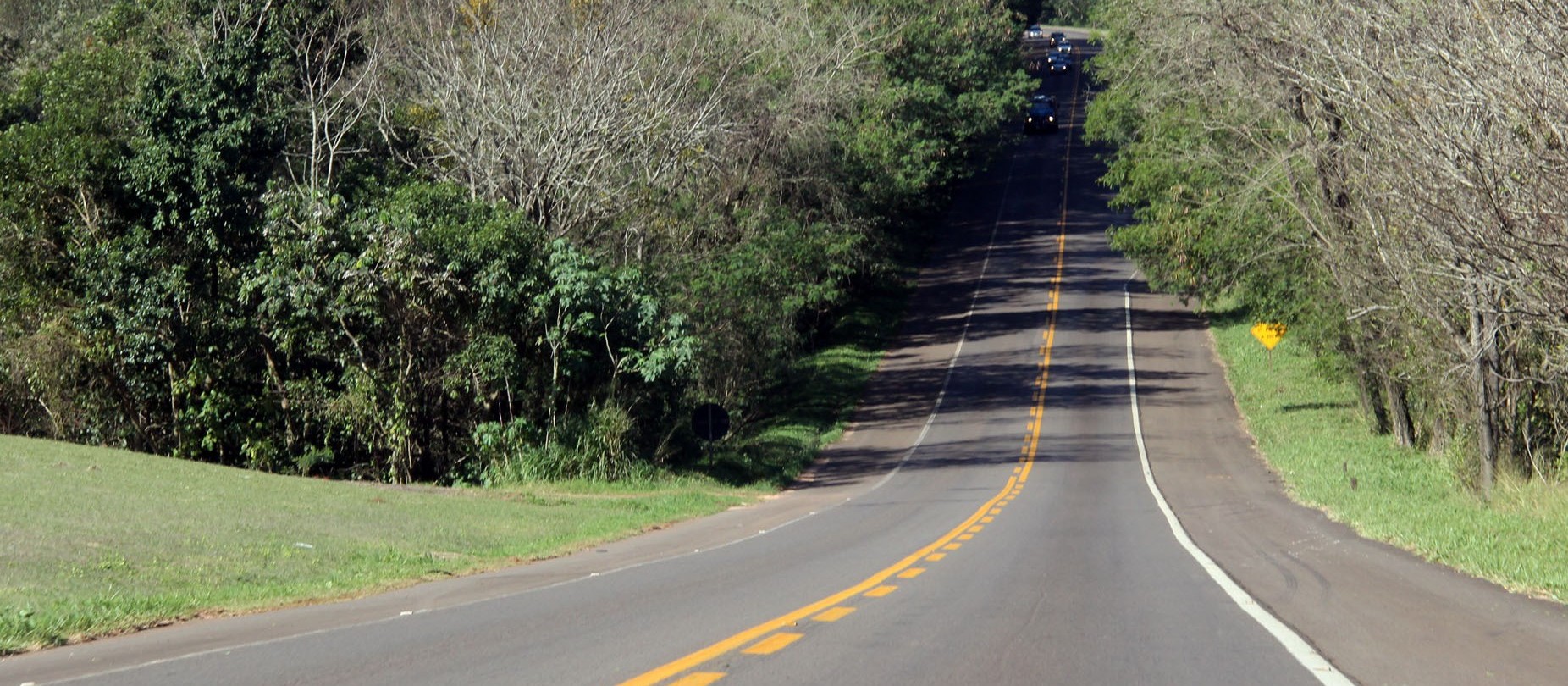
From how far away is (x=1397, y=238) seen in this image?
69.4ft

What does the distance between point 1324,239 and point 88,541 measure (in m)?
23.1

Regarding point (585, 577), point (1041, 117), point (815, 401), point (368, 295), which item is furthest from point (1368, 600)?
point (1041, 117)

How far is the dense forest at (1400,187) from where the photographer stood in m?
13.7

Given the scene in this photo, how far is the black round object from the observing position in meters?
29.9

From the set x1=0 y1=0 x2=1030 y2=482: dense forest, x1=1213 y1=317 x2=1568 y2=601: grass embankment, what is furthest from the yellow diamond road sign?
x1=0 y1=0 x2=1030 y2=482: dense forest

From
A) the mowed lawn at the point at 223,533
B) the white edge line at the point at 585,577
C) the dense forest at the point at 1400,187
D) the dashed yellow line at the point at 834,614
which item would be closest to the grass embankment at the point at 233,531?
the mowed lawn at the point at 223,533

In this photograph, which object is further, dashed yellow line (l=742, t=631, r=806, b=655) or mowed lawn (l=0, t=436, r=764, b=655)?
mowed lawn (l=0, t=436, r=764, b=655)

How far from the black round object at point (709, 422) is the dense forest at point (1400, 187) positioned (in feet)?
40.2

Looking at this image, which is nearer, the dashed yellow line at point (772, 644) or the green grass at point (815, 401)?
the dashed yellow line at point (772, 644)

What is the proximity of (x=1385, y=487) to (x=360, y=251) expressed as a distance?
2012cm

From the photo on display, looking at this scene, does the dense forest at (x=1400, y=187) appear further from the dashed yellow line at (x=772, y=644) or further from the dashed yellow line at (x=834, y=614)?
the dashed yellow line at (x=772, y=644)

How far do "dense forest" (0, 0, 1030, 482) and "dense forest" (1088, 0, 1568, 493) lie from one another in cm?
1271

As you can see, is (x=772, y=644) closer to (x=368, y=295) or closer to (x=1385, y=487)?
(x=1385, y=487)

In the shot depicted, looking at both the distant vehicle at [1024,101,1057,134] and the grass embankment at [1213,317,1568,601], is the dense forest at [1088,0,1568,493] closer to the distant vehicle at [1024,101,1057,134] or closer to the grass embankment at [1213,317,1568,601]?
the grass embankment at [1213,317,1568,601]
